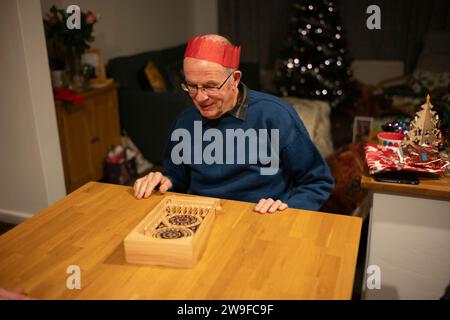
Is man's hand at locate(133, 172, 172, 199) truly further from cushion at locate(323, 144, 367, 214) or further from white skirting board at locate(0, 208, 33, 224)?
white skirting board at locate(0, 208, 33, 224)

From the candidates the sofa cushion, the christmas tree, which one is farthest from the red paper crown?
the christmas tree

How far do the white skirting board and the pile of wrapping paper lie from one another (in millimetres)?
2452

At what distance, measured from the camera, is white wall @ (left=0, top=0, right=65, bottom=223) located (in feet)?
8.39

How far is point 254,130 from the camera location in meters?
1.59

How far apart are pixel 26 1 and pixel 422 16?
481 centimetres

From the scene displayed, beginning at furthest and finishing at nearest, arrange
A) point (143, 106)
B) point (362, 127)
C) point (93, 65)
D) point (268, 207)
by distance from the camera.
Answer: point (143, 106) → point (93, 65) → point (362, 127) → point (268, 207)

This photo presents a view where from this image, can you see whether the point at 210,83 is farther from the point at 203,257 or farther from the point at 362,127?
the point at 362,127

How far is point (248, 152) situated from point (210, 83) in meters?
0.32

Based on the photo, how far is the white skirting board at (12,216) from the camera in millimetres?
3045

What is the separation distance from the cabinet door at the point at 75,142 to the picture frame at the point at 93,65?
0.38m

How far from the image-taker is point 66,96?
322cm

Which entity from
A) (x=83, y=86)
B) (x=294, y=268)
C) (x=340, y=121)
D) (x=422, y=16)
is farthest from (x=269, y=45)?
(x=294, y=268)

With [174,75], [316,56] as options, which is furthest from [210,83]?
[316,56]

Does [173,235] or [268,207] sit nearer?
[173,235]
